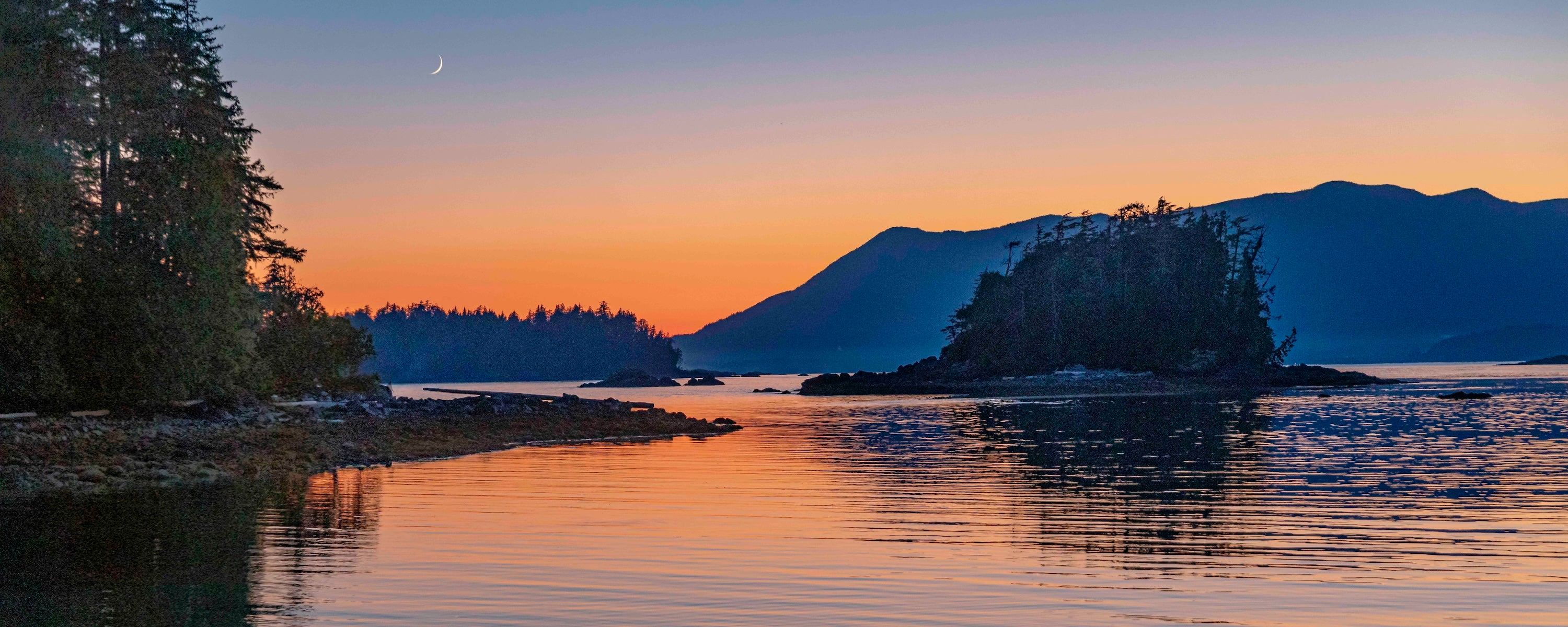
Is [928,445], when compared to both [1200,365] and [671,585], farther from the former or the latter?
[1200,365]

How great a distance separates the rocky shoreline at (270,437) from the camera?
27578 mm

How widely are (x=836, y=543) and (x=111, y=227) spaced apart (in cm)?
3137

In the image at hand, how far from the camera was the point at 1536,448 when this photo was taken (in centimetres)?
3691

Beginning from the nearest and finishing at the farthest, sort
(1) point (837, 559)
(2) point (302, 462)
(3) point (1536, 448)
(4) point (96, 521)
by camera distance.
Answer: (1) point (837, 559) → (4) point (96, 521) → (2) point (302, 462) → (3) point (1536, 448)

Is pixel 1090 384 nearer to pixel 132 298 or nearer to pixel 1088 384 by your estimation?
pixel 1088 384

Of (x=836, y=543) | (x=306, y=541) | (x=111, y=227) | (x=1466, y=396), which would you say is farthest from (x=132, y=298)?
(x=1466, y=396)

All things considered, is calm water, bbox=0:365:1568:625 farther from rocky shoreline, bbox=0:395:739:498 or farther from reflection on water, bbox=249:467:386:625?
rocky shoreline, bbox=0:395:739:498

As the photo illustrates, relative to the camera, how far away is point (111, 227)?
38844mm

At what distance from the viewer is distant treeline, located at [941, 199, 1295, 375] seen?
5950 inches

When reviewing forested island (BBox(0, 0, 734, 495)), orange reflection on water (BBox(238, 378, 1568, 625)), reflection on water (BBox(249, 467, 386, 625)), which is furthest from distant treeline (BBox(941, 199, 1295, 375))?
reflection on water (BBox(249, 467, 386, 625))

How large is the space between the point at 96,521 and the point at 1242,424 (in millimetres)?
47850

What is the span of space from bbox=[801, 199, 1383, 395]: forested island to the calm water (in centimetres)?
10890

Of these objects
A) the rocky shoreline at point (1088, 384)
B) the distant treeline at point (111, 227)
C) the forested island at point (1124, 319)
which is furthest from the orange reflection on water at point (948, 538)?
the forested island at point (1124, 319)

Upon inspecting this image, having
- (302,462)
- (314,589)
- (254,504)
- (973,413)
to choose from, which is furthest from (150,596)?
(973,413)
